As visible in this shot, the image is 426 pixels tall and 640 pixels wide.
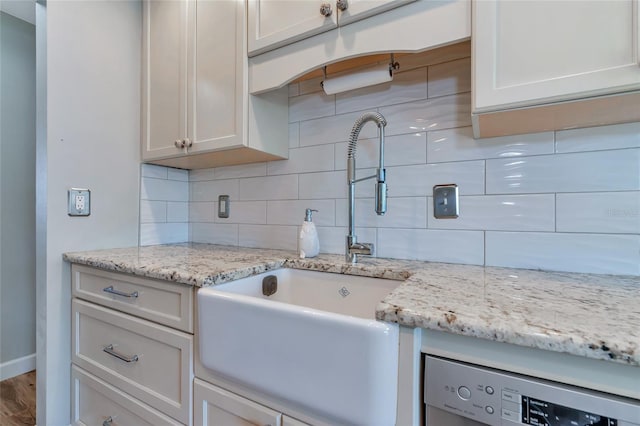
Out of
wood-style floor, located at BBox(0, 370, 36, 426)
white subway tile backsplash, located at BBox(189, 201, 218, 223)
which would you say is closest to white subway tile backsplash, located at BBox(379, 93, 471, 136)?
white subway tile backsplash, located at BBox(189, 201, 218, 223)

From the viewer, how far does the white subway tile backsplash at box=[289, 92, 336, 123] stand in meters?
1.35

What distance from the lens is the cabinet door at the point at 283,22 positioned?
1.02 metres

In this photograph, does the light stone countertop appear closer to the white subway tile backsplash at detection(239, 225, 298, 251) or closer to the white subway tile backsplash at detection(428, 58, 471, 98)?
the white subway tile backsplash at detection(239, 225, 298, 251)

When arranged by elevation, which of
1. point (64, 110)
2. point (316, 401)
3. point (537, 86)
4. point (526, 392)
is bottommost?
point (316, 401)

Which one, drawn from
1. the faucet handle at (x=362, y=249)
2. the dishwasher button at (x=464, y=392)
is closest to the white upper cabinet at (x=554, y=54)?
the faucet handle at (x=362, y=249)

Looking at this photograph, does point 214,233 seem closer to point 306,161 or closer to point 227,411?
point 306,161

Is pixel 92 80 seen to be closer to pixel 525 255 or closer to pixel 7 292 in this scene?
→ pixel 7 292

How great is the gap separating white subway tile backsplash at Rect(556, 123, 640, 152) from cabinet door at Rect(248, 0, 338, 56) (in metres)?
0.81

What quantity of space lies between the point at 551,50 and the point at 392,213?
26.4 inches

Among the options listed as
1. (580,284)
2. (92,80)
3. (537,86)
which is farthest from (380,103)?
(92,80)

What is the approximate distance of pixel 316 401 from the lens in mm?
615

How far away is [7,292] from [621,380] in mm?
2781

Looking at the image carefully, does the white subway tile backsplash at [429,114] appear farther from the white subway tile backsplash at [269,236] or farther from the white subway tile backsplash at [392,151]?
the white subway tile backsplash at [269,236]

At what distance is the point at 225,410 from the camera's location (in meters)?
0.79
